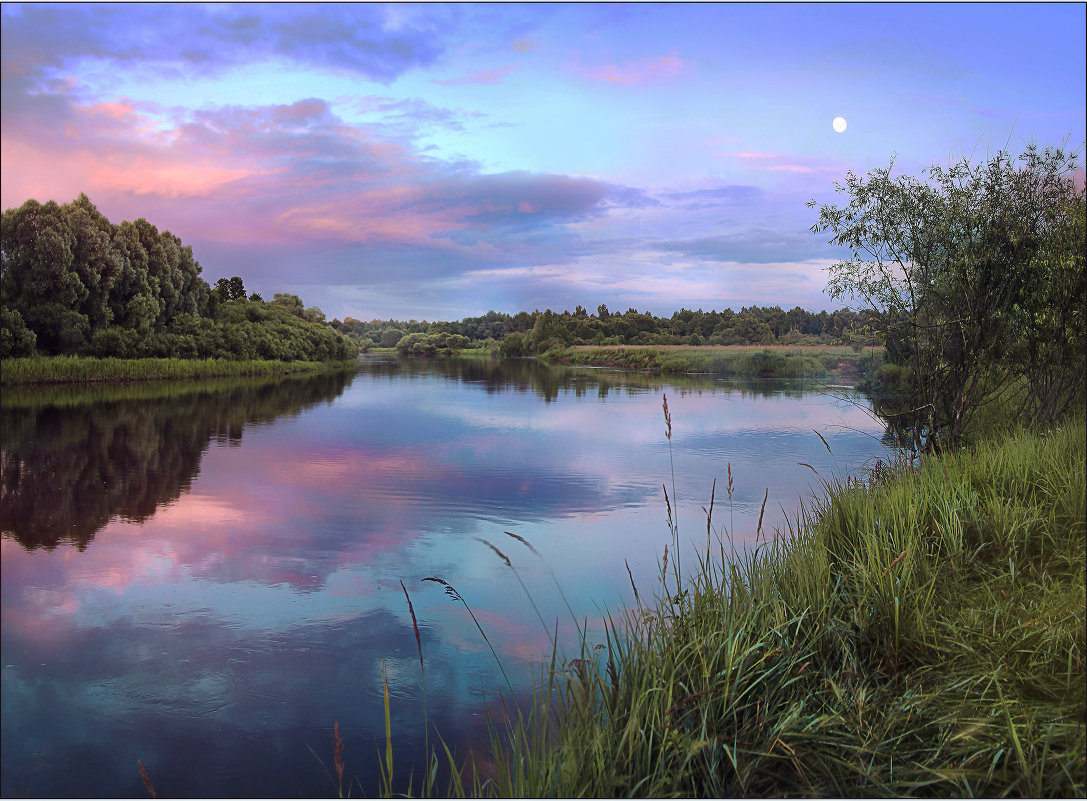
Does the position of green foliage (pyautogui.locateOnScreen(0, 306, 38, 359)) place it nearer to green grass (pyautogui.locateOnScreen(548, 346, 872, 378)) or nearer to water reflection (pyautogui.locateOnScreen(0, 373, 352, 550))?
water reflection (pyautogui.locateOnScreen(0, 373, 352, 550))

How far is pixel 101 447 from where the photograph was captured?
12.9 meters

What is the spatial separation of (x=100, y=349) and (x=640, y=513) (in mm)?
26965

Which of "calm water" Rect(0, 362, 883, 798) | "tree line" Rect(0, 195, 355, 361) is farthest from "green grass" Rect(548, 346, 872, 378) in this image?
"tree line" Rect(0, 195, 355, 361)

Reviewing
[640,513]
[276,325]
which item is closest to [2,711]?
[640,513]

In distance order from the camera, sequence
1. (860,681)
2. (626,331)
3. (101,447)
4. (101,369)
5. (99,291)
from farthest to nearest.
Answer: (626,331), (99,291), (101,369), (101,447), (860,681)

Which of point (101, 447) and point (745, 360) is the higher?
point (745, 360)

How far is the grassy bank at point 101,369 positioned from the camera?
23.7 metres

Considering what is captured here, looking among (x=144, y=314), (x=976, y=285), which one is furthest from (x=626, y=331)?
(x=976, y=285)

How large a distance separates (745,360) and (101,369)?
98.3 ft

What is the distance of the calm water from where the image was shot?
12.2 ft

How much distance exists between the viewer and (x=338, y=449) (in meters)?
13.4

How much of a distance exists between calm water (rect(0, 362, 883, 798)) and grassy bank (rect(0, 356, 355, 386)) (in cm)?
972

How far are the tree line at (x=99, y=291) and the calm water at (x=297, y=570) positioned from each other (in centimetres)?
1105

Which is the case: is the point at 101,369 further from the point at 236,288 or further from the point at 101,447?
the point at 236,288
